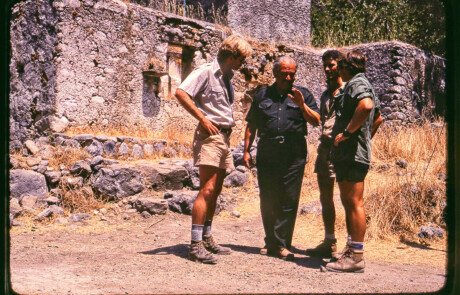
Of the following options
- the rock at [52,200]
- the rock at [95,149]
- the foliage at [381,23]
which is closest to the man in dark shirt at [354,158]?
the rock at [52,200]

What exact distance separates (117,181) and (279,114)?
9.29 ft

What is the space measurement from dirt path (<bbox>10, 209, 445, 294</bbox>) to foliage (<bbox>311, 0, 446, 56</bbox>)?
10.5m

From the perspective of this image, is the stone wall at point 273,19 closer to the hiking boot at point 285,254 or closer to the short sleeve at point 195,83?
the short sleeve at point 195,83

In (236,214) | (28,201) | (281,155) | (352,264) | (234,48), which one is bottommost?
(236,214)

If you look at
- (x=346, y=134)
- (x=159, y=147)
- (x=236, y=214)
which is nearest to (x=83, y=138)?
(x=159, y=147)

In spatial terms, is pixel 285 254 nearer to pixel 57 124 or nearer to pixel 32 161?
pixel 32 161

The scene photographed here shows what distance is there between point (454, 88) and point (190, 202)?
4.28m

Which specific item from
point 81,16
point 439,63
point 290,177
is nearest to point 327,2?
point 439,63

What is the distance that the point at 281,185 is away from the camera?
13.4 ft

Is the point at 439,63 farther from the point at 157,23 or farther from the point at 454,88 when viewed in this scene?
the point at 454,88

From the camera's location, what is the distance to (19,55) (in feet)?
24.9

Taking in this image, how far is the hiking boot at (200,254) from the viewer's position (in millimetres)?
3633

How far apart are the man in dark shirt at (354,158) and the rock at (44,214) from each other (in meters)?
3.36

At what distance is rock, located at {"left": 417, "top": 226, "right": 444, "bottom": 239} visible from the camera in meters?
4.89
